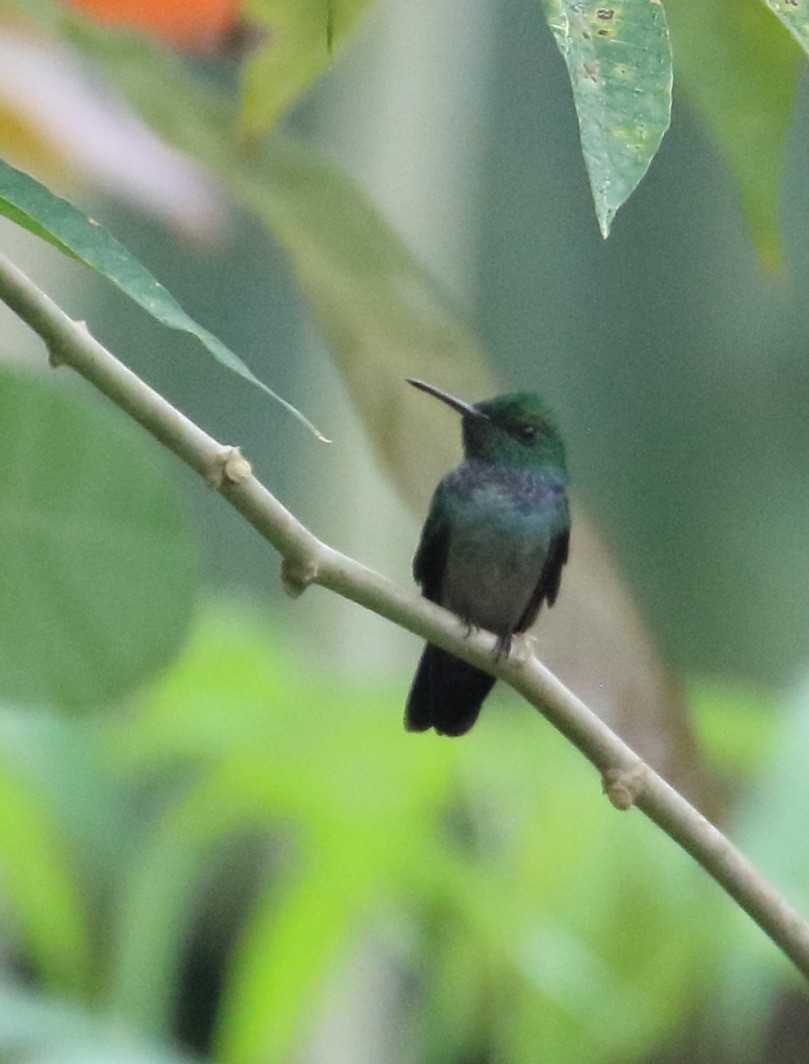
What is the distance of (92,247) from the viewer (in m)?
0.56

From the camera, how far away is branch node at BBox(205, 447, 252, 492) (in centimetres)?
63

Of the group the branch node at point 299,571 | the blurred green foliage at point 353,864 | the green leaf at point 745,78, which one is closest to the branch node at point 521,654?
the branch node at point 299,571

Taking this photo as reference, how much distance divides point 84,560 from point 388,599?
A: 28cm

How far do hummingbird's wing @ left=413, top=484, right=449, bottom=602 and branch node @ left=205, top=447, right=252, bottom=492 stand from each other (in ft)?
3.47

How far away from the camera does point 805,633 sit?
311 centimetres

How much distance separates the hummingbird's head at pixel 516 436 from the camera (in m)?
1.81

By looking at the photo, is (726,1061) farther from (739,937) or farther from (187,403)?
(187,403)

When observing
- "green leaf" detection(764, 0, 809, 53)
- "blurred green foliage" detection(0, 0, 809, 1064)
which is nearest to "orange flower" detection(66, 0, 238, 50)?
"blurred green foliage" detection(0, 0, 809, 1064)

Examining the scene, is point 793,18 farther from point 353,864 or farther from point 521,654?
point 353,864

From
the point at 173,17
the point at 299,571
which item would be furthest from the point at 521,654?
the point at 173,17

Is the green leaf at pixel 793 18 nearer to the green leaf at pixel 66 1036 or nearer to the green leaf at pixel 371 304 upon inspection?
the green leaf at pixel 371 304

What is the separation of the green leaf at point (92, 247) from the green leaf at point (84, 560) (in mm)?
320

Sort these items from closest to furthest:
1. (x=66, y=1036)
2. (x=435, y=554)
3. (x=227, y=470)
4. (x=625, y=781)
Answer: (x=227, y=470)
(x=625, y=781)
(x=66, y=1036)
(x=435, y=554)

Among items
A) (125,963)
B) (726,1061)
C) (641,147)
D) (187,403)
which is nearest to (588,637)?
(641,147)
